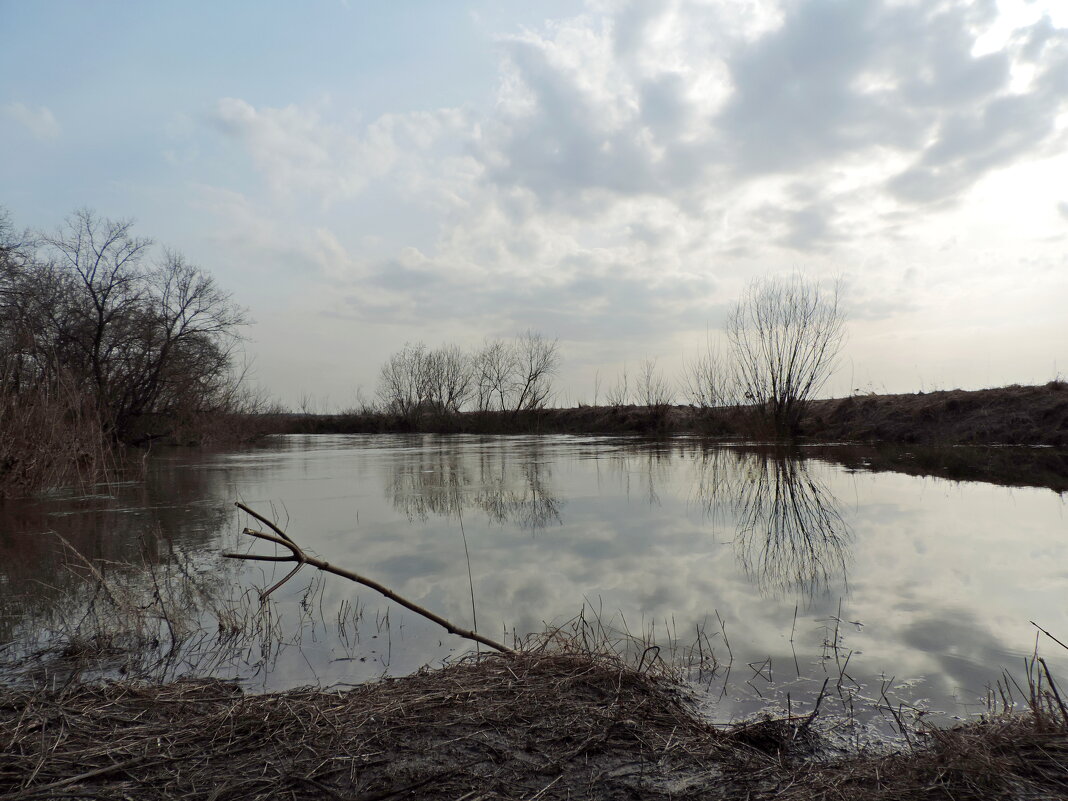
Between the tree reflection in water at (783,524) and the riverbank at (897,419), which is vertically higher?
the riverbank at (897,419)

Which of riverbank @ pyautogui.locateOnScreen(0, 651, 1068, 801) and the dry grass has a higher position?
the dry grass

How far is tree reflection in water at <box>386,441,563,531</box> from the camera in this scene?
8234 mm

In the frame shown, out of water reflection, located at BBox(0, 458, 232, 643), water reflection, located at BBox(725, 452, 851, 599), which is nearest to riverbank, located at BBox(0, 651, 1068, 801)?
water reflection, located at BBox(0, 458, 232, 643)

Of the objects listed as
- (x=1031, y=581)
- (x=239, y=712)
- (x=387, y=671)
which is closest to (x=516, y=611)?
(x=387, y=671)

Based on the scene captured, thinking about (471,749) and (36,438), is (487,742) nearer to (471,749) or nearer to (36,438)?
(471,749)

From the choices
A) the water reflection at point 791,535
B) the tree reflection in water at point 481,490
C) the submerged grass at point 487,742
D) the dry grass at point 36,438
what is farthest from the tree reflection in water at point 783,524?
the dry grass at point 36,438

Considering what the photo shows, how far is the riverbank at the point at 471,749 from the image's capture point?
205cm

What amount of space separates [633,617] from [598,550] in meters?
1.89

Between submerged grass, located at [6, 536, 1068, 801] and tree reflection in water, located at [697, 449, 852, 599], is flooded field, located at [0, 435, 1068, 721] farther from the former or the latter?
submerged grass, located at [6, 536, 1068, 801]

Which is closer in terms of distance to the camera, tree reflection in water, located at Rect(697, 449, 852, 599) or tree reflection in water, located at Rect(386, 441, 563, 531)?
tree reflection in water, located at Rect(697, 449, 852, 599)

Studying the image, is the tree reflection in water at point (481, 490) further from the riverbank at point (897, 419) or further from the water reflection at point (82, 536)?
the riverbank at point (897, 419)

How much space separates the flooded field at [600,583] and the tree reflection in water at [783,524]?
0.04 m

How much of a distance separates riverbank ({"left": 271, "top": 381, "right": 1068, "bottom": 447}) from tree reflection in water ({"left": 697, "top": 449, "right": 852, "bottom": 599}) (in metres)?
9.48

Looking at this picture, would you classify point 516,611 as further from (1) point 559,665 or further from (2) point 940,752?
(2) point 940,752
